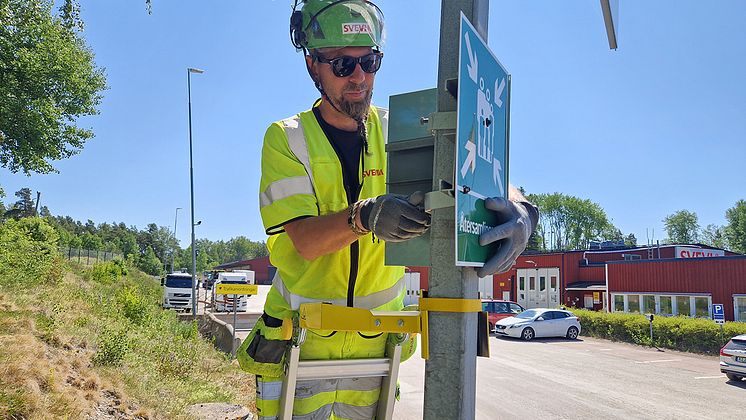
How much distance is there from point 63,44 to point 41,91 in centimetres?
226

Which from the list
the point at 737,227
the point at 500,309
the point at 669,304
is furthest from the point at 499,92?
the point at 737,227

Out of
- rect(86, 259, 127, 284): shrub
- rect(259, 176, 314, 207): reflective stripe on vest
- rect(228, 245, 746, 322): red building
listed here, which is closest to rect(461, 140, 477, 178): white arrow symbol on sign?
rect(259, 176, 314, 207): reflective stripe on vest

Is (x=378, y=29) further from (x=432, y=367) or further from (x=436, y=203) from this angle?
(x=432, y=367)

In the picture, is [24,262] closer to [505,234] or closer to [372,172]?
[372,172]

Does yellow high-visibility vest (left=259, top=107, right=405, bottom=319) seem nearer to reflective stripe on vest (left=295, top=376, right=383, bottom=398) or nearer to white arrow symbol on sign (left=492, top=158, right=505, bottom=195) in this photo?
reflective stripe on vest (left=295, top=376, right=383, bottom=398)

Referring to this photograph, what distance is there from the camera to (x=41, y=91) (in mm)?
21531

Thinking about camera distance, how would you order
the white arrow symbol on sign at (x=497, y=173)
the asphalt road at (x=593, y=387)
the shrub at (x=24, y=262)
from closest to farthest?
the white arrow symbol on sign at (x=497, y=173), the asphalt road at (x=593, y=387), the shrub at (x=24, y=262)

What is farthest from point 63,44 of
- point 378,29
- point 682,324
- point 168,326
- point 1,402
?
point 682,324

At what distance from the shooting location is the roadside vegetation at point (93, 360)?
239 inches

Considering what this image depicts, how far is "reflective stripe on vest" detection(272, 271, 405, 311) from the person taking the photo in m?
2.26

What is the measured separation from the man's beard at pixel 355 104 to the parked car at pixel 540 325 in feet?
73.9

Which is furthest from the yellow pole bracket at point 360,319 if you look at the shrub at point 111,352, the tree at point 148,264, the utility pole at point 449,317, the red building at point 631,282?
the tree at point 148,264

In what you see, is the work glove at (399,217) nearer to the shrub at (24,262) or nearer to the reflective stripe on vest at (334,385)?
the reflective stripe on vest at (334,385)

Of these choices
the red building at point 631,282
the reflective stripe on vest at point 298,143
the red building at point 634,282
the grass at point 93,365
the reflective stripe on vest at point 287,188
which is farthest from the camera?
the red building at point 634,282
